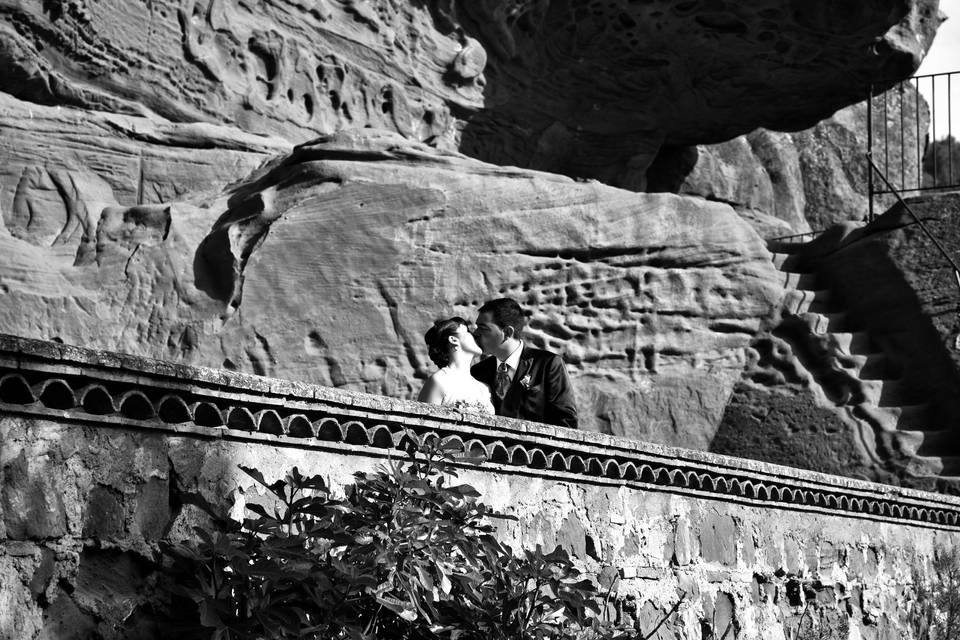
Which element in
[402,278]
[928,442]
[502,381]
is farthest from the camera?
[928,442]

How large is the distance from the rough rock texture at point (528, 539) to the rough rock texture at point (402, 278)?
269cm

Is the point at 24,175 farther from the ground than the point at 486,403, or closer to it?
farther from the ground

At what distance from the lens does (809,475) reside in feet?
24.3

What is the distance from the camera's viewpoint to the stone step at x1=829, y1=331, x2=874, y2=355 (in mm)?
11234

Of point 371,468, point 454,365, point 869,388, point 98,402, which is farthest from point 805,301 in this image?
point 98,402

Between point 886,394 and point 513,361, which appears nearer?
point 513,361

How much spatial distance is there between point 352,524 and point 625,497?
215cm

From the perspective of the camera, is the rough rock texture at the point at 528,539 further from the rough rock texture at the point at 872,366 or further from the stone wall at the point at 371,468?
the rough rock texture at the point at 872,366

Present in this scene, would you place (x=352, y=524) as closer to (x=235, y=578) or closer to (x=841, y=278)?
(x=235, y=578)

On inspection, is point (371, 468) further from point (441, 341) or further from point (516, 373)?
point (516, 373)

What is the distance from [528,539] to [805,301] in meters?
6.59

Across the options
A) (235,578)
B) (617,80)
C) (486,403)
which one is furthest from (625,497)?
(617,80)

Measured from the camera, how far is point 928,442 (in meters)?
10.7

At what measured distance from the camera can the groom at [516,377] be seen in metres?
6.32
